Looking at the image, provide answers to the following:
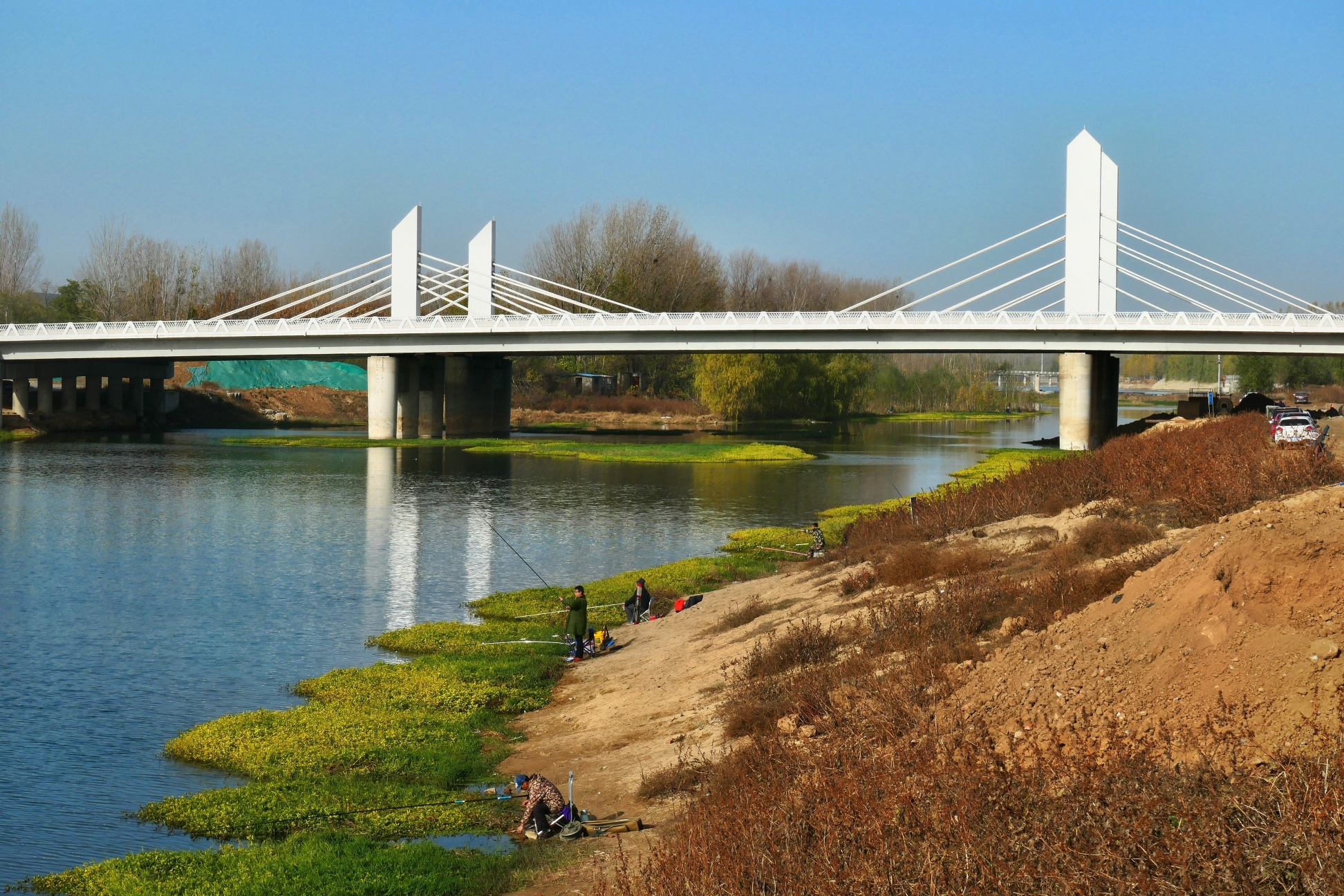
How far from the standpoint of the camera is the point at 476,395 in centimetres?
9400

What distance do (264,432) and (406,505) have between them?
56267mm

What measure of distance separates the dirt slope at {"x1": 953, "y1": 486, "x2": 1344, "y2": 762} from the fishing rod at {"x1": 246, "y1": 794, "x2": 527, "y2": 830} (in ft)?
17.9

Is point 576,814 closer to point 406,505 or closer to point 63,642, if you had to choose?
point 63,642

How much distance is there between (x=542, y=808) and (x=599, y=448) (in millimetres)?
64074

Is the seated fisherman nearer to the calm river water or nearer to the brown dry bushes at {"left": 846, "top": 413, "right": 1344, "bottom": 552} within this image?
the calm river water

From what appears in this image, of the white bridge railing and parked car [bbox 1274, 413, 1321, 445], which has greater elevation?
the white bridge railing

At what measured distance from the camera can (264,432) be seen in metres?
97.6

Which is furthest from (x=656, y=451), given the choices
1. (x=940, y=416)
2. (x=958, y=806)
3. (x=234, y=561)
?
(x=940, y=416)

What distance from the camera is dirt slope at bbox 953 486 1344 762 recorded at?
9.44m

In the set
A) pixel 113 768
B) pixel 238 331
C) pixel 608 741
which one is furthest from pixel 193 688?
pixel 238 331

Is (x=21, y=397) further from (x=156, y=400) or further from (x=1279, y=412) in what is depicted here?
(x=1279, y=412)

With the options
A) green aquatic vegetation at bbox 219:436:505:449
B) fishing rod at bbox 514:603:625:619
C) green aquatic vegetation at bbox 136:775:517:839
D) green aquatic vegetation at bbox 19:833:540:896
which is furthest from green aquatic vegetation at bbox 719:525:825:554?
green aquatic vegetation at bbox 219:436:505:449

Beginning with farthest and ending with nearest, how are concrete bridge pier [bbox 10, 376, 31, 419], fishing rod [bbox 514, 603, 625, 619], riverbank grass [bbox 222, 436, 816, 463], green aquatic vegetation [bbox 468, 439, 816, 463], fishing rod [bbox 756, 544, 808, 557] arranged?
concrete bridge pier [bbox 10, 376, 31, 419]
riverbank grass [bbox 222, 436, 816, 463]
green aquatic vegetation [bbox 468, 439, 816, 463]
fishing rod [bbox 756, 544, 808, 557]
fishing rod [bbox 514, 603, 625, 619]

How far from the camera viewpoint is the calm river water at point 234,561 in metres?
15.6
